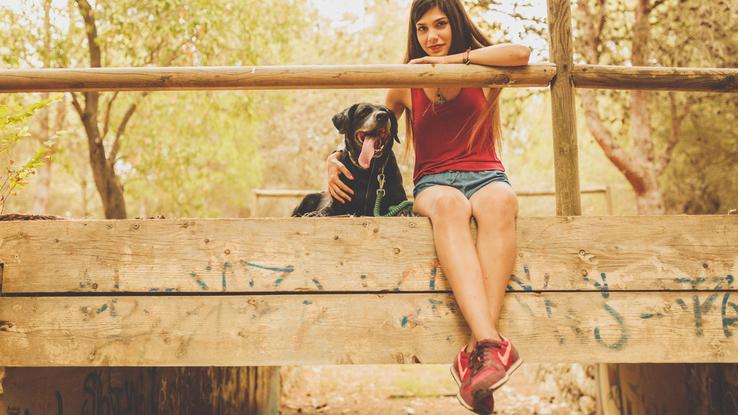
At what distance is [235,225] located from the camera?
7.19ft

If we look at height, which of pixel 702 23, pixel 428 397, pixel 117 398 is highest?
pixel 702 23

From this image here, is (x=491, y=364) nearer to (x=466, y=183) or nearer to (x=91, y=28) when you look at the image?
(x=466, y=183)

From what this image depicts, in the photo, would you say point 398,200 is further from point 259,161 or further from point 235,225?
point 259,161

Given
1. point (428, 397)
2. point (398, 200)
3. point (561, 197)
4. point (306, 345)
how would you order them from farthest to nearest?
point (428, 397) < point (398, 200) < point (561, 197) < point (306, 345)

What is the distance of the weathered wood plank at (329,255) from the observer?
2.14 metres

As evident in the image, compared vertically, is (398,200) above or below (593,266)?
above

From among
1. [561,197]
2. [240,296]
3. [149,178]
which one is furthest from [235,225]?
[149,178]

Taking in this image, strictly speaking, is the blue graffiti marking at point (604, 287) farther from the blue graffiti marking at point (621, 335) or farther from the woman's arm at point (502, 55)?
the woman's arm at point (502, 55)

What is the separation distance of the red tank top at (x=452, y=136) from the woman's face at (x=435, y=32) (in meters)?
0.21

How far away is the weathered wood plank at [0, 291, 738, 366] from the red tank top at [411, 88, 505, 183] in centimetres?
63

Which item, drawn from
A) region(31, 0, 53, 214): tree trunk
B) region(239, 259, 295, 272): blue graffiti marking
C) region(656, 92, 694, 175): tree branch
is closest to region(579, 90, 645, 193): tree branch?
region(656, 92, 694, 175): tree branch

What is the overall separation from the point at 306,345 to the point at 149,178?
30.7 feet

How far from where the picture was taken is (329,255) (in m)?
2.16

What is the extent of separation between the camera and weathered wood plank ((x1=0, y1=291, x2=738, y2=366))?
82.8 inches
